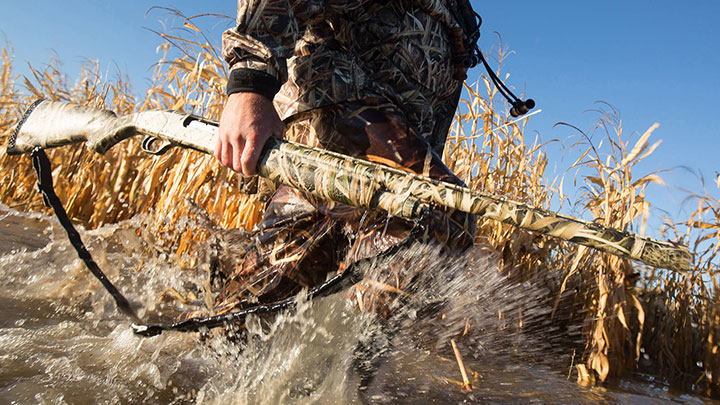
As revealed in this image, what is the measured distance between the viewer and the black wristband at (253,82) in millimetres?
1478

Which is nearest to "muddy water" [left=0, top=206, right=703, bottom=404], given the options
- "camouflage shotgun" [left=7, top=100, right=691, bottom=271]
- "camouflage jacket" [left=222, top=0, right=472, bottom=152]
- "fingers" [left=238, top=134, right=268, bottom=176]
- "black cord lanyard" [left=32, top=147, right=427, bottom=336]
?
"black cord lanyard" [left=32, top=147, right=427, bottom=336]

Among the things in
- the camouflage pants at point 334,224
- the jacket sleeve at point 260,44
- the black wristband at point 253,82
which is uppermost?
the jacket sleeve at point 260,44

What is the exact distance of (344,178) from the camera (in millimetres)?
1328

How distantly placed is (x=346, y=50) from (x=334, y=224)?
65cm

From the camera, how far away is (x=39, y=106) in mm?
2125

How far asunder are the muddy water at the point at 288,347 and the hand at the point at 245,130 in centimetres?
48

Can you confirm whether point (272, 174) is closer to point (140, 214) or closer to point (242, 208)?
point (242, 208)

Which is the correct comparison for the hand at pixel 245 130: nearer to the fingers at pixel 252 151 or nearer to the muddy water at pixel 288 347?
the fingers at pixel 252 151

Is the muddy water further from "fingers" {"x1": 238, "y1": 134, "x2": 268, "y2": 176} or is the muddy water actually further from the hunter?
"fingers" {"x1": 238, "y1": 134, "x2": 268, "y2": 176}

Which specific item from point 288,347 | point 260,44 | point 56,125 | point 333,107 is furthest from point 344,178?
point 56,125

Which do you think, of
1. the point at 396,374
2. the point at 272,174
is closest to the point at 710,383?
the point at 396,374

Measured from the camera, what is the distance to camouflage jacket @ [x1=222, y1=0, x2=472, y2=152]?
4.96 ft

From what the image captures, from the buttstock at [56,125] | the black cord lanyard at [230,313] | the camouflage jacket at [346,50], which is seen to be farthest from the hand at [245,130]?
the buttstock at [56,125]

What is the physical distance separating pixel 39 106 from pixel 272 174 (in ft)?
4.52
